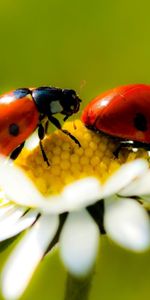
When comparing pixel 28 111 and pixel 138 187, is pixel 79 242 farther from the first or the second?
pixel 28 111

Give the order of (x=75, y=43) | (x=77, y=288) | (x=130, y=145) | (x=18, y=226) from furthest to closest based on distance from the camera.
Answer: (x=75, y=43)
(x=130, y=145)
(x=18, y=226)
(x=77, y=288)

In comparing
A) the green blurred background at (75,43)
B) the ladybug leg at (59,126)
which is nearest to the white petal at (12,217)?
the ladybug leg at (59,126)

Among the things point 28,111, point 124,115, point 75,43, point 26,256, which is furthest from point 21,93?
point 75,43

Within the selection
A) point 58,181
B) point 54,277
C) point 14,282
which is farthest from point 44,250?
point 54,277

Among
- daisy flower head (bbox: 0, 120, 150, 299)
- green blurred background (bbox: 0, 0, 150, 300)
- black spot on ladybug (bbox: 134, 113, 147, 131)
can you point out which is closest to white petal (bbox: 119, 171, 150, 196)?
daisy flower head (bbox: 0, 120, 150, 299)

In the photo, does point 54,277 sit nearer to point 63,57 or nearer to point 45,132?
point 45,132

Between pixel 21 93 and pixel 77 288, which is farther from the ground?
pixel 21 93
